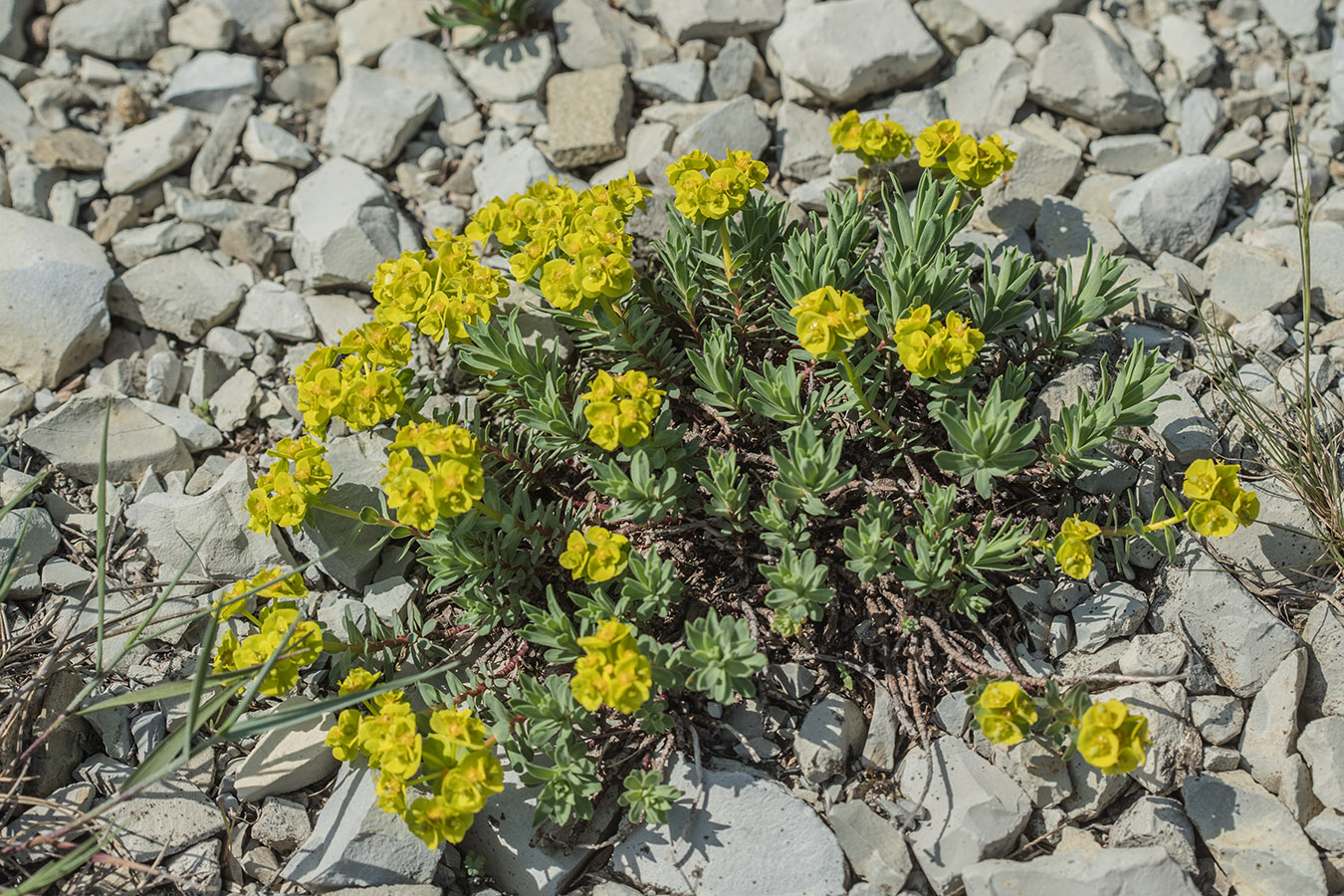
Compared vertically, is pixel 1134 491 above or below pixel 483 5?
below

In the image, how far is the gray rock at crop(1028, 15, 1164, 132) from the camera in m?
4.84

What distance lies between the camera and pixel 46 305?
14.6 ft

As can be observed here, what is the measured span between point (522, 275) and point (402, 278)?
1.43ft

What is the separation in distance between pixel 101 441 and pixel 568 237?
2162 mm

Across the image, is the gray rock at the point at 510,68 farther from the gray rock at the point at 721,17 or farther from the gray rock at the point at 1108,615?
the gray rock at the point at 1108,615

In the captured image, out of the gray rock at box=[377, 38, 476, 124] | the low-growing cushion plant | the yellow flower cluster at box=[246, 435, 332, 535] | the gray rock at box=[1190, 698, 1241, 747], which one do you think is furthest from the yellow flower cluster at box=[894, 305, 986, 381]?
the gray rock at box=[377, 38, 476, 124]

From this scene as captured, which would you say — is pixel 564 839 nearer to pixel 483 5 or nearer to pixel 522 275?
pixel 522 275

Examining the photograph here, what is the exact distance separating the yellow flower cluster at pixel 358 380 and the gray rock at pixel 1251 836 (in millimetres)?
2784

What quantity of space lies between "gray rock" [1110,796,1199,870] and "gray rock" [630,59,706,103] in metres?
3.65

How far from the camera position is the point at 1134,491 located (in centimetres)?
373

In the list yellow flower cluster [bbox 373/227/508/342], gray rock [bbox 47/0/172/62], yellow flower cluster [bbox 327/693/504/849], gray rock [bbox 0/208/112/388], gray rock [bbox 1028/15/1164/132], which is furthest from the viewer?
gray rock [bbox 47/0/172/62]

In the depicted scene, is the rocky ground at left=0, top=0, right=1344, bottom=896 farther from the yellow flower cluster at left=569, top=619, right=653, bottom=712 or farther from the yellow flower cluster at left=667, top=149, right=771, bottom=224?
the yellow flower cluster at left=667, top=149, right=771, bottom=224

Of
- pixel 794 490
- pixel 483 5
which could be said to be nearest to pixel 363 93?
pixel 483 5

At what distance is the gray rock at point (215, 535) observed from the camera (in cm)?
393
